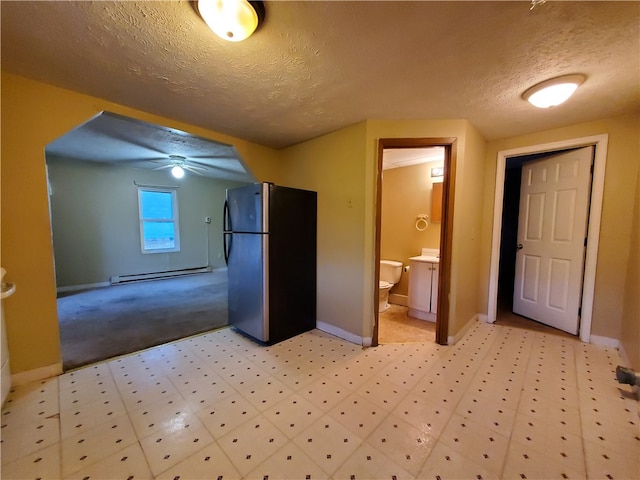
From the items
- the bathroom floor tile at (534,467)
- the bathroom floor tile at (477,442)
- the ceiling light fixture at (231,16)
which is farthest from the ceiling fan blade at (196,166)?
the bathroom floor tile at (534,467)

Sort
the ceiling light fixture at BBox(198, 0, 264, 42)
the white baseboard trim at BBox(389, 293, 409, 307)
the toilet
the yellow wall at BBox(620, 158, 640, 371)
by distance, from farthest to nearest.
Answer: the white baseboard trim at BBox(389, 293, 409, 307)
the toilet
the yellow wall at BBox(620, 158, 640, 371)
the ceiling light fixture at BBox(198, 0, 264, 42)

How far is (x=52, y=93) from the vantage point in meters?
1.78

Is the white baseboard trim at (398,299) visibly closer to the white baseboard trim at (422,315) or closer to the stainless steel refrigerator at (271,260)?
the white baseboard trim at (422,315)

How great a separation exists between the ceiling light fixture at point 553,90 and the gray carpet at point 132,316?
142 inches

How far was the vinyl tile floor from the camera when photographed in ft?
3.91

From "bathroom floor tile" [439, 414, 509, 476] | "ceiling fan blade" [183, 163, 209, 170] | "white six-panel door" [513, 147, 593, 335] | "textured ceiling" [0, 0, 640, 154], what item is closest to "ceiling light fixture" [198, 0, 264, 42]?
"textured ceiling" [0, 0, 640, 154]

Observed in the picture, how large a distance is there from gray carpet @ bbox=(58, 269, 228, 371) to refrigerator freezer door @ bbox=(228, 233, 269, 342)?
0.51m

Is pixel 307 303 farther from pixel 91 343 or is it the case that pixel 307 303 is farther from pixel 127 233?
pixel 127 233

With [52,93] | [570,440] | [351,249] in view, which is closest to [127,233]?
[52,93]

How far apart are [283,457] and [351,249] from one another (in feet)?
5.55

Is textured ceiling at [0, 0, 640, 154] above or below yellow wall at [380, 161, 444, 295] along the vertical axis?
above

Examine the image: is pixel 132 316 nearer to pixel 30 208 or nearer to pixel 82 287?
pixel 30 208

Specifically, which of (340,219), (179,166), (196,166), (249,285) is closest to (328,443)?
(249,285)

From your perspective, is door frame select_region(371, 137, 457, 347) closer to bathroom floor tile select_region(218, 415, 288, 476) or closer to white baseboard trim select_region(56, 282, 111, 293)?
bathroom floor tile select_region(218, 415, 288, 476)
